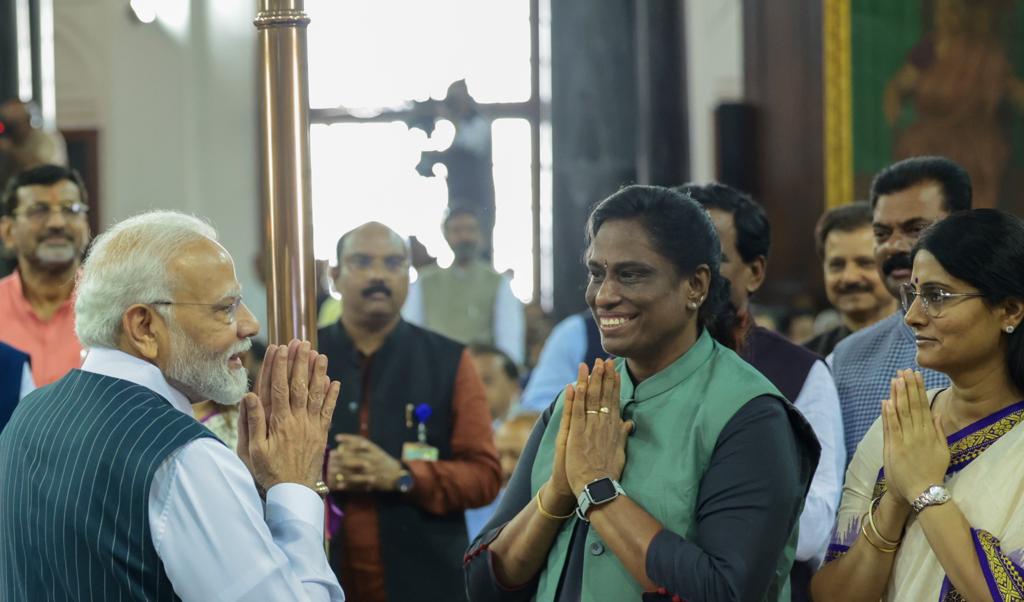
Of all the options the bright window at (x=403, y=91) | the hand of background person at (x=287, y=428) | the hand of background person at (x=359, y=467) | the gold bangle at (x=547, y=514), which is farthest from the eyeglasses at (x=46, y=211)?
the bright window at (x=403, y=91)

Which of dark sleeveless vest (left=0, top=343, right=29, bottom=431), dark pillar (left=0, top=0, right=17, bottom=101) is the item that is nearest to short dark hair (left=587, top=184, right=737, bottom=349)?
dark sleeveless vest (left=0, top=343, right=29, bottom=431)

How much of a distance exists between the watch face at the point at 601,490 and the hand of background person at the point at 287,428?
1.62 feet

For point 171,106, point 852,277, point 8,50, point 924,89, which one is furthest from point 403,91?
point 852,277

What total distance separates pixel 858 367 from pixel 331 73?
536 inches

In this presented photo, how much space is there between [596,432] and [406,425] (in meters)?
1.74

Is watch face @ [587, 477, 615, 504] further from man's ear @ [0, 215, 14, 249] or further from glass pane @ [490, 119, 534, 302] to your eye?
glass pane @ [490, 119, 534, 302]

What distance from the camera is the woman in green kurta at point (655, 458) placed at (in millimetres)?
2623

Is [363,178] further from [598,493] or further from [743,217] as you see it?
[598,493]

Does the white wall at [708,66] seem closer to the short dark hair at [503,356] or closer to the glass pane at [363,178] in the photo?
the glass pane at [363,178]

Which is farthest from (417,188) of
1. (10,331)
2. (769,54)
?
(10,331)

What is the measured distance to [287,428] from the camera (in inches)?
104

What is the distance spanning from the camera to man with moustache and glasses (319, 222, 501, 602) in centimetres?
425

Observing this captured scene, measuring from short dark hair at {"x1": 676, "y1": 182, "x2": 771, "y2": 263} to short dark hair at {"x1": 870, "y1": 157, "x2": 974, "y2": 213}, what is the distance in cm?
38

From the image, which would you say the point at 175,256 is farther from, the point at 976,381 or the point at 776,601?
the point at 976,381
